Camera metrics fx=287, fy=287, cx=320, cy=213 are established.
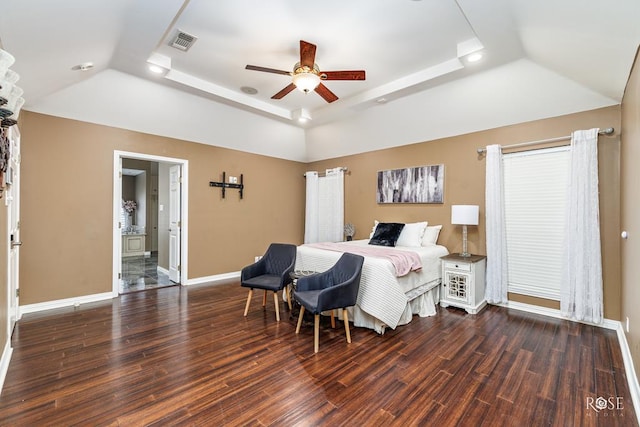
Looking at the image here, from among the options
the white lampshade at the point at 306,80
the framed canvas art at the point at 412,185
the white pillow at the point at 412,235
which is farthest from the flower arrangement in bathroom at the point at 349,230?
the white lampshade at the point at 306,80

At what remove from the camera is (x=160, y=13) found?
249 cm

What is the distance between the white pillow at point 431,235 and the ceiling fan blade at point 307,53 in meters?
3.14

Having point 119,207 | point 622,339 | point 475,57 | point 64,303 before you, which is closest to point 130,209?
point 119,207

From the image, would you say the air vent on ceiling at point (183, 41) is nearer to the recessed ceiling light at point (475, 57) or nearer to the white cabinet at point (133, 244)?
the recessed ceiling light at point (475, 57)

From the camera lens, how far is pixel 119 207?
446 cm

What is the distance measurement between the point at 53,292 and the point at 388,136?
5641mm

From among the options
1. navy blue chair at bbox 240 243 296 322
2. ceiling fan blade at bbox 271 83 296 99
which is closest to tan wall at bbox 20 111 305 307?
navy blue chair at bbox 240 243 296 322

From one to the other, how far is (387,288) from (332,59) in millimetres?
2800

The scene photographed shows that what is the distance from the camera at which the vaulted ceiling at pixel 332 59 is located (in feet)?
7.64

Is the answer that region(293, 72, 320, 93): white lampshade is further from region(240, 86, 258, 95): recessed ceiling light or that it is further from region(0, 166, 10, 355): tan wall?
region(0, 166, 10, 355): tan wall

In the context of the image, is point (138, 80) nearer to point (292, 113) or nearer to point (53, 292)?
point (292, 113)

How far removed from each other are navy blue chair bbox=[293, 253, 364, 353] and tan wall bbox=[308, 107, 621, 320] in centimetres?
234

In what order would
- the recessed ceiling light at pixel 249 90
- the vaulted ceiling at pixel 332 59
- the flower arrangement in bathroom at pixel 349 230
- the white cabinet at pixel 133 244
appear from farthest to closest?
the white cabinet at pixel 133 244 → the flower arrangement in bathroom at pixel 349 230 → the recessed ceiling light at pixel 249 90 → the vaulted ceiling at pixel 332 59

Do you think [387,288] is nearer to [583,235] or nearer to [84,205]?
[583,235]
